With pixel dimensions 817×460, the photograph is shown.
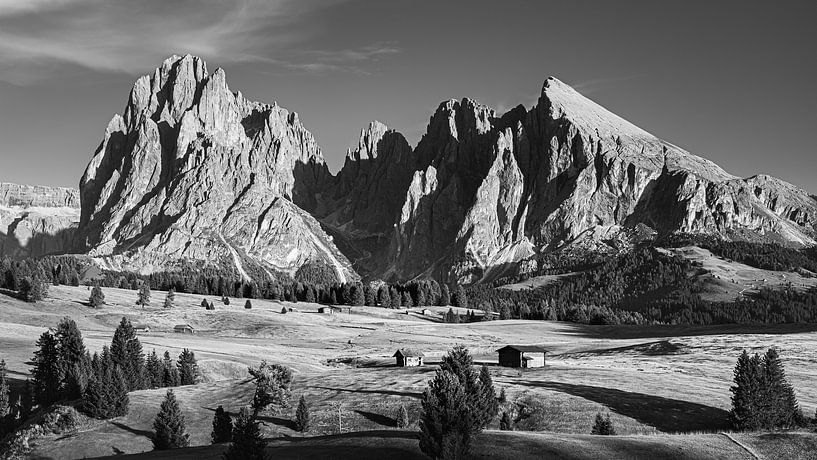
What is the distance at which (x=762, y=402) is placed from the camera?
63.9m

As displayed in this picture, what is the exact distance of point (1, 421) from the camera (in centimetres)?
7569

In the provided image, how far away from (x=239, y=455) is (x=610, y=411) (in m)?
41.1

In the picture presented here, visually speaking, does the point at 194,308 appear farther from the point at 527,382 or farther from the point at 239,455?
the point at 239,455

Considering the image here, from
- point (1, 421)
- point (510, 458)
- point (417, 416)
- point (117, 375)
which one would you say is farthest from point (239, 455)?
point (1, 421)

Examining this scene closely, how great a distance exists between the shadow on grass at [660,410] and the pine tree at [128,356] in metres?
50.0

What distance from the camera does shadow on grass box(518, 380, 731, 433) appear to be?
66688 millimetres

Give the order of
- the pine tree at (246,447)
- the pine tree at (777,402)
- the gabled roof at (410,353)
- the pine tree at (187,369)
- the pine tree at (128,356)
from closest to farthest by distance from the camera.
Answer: the pine tree at (246,447) → the pine tree at (777,402) → the pine tree at (128,356) → the pine tree at (187,369) → the gabled roof at (410,353)

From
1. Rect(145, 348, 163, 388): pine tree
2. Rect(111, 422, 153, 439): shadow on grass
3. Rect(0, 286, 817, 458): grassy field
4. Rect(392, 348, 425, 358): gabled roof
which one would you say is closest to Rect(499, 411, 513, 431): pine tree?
Rect(0, 286, 817, 458): grassy field

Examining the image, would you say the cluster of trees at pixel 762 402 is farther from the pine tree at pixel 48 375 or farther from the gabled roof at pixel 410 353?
the pine tree at pixel 48 375

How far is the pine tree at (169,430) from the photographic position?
61500 mm

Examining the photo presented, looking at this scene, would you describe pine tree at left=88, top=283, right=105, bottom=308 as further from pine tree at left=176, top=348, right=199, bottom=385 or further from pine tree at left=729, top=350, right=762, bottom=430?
pine tree at left=729, top=350, right=762, bottom=430

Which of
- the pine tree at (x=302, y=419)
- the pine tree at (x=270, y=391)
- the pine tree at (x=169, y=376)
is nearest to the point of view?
the pine tree at (x=302, y=419)

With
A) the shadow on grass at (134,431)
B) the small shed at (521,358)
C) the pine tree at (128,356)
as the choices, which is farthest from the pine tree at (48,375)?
the small shed at (521,358)

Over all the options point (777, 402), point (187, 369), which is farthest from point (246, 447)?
point (187, 369)
